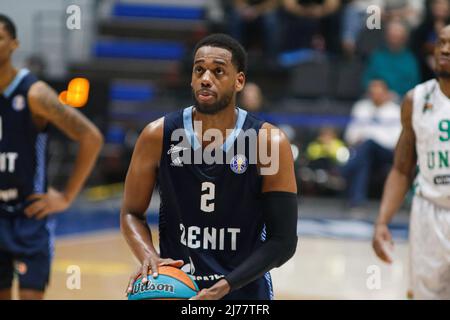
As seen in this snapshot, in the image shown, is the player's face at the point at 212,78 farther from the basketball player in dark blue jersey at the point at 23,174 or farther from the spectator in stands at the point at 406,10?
the spectator in stands at the point at 406,10

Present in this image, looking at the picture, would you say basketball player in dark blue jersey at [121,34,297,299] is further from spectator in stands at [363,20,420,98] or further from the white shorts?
spectator in stands at [363,20,420,98]

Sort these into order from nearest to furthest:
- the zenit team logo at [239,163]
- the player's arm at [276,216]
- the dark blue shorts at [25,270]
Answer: the player's arm at [276,216]
the zenit team logo at [239,163]
the dark blue shorts at [25,270]

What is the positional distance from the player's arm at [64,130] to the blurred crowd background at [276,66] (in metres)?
5.41

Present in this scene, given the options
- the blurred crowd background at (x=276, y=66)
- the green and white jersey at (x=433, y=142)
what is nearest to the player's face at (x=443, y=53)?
the green and white jersey at (x=433, y=142)

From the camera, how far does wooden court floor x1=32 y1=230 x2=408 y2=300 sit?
672 cm

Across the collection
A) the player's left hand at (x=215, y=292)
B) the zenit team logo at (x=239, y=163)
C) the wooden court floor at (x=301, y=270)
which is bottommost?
the wooden court floor at (x=301, y=270)

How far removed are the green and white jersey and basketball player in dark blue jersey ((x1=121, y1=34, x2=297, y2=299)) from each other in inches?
48.3

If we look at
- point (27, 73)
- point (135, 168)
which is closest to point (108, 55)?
point (27, 73)

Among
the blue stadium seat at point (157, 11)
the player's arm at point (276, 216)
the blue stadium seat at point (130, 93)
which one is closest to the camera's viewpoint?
the player's arm at point (276, 216)

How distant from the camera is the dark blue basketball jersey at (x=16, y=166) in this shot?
4770 millimetres

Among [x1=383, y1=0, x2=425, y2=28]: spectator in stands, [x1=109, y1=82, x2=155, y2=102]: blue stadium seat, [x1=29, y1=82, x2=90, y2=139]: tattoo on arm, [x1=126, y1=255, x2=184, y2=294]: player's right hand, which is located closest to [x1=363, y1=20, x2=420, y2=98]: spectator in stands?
[x1=383, y1=0, x2=425, y2=28]: spectator in stands

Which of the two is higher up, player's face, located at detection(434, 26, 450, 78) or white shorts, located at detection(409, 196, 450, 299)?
player's face, located at detection(434, 26, 450, 78)

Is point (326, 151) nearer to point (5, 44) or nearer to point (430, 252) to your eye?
point (430, 252)

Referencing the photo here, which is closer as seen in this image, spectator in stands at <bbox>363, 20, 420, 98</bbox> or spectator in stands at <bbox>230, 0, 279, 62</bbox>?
spectator in stands at <bbox>363, 20, 420, 98</bbox>
